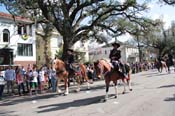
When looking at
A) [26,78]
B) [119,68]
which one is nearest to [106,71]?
[119,68]

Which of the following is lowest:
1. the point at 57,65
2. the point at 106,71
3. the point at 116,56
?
the point at 106,71

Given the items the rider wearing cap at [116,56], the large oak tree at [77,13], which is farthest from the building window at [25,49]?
the rider wearing cap at [116,56]

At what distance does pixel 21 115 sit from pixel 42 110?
42.0 inches

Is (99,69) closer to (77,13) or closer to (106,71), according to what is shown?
→ (106,71)

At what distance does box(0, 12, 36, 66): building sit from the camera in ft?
190

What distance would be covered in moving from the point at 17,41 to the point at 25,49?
2637 mm

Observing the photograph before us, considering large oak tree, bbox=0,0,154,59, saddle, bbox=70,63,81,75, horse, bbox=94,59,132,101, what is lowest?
horse, bbox=94,59,132,101

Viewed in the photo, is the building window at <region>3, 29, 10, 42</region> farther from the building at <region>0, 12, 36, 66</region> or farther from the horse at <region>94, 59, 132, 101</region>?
the horse at <region>94, 59, 132, 101</region>

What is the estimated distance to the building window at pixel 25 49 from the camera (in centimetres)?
6184

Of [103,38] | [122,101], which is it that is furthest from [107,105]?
[103,38]

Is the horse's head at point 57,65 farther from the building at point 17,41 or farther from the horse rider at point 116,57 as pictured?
the building at point 17,41

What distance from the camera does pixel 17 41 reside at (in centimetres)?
6131

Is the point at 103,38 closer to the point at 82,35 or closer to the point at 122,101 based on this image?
the point at 82,35

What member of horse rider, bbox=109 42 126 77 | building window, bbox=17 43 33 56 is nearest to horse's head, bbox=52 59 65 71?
horse rider, bbox=109 42 126 77
